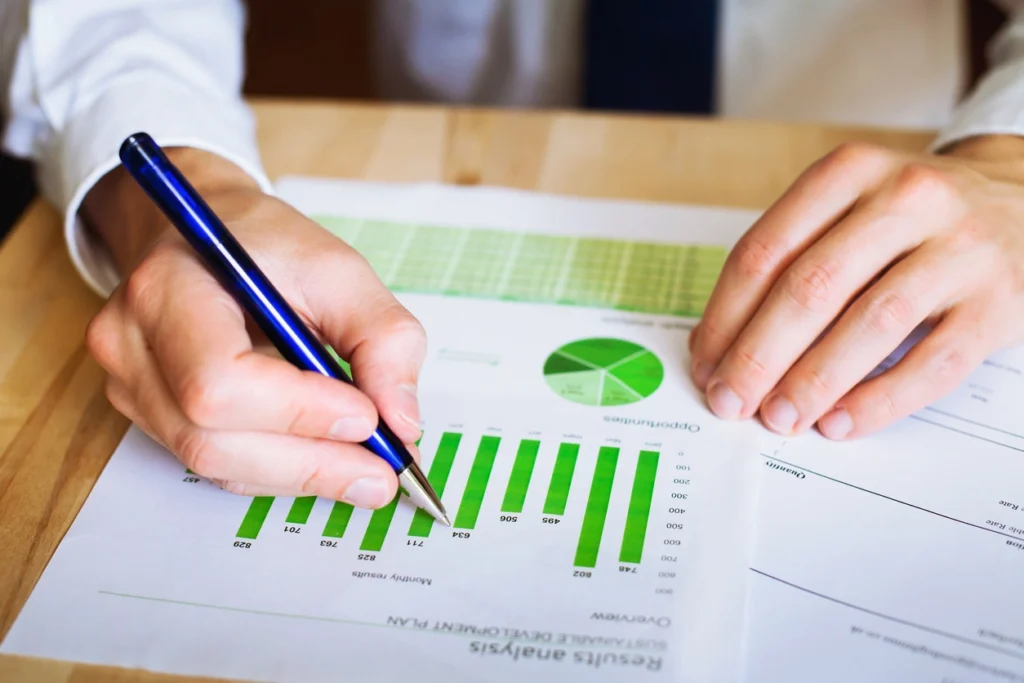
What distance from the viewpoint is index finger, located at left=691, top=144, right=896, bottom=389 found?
21.6 inches

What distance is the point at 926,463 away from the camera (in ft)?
1.68

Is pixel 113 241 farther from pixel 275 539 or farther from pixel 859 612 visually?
pixel 859 612

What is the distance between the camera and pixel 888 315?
52cm

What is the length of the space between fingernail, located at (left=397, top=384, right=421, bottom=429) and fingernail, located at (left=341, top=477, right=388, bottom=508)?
0.03 m

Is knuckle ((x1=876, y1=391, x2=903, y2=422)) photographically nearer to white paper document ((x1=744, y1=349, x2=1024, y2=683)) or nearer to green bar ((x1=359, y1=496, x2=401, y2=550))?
white paper document ((x1=744, y1=349, x2=1024, y2=683))

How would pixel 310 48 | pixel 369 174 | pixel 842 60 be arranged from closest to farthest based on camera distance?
pixel 369 174 → pixel 842 60 → pixel 310 48

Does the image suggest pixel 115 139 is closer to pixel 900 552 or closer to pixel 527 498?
pixel 527 498

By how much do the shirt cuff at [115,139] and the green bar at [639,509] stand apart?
32cm

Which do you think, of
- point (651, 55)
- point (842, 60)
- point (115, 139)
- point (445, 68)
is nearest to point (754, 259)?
point (115, 139)

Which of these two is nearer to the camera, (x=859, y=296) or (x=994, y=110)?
(x=859, y=296)

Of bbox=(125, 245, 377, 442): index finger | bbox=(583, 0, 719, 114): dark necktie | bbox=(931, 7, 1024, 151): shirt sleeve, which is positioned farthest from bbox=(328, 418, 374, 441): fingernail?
bbox=(583, 0, 719, 114): dark necktie

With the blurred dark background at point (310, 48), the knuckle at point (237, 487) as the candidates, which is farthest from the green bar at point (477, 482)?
the blurred dark background at point (310, 48)

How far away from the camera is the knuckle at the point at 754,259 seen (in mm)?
549

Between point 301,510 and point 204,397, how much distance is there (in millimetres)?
88
